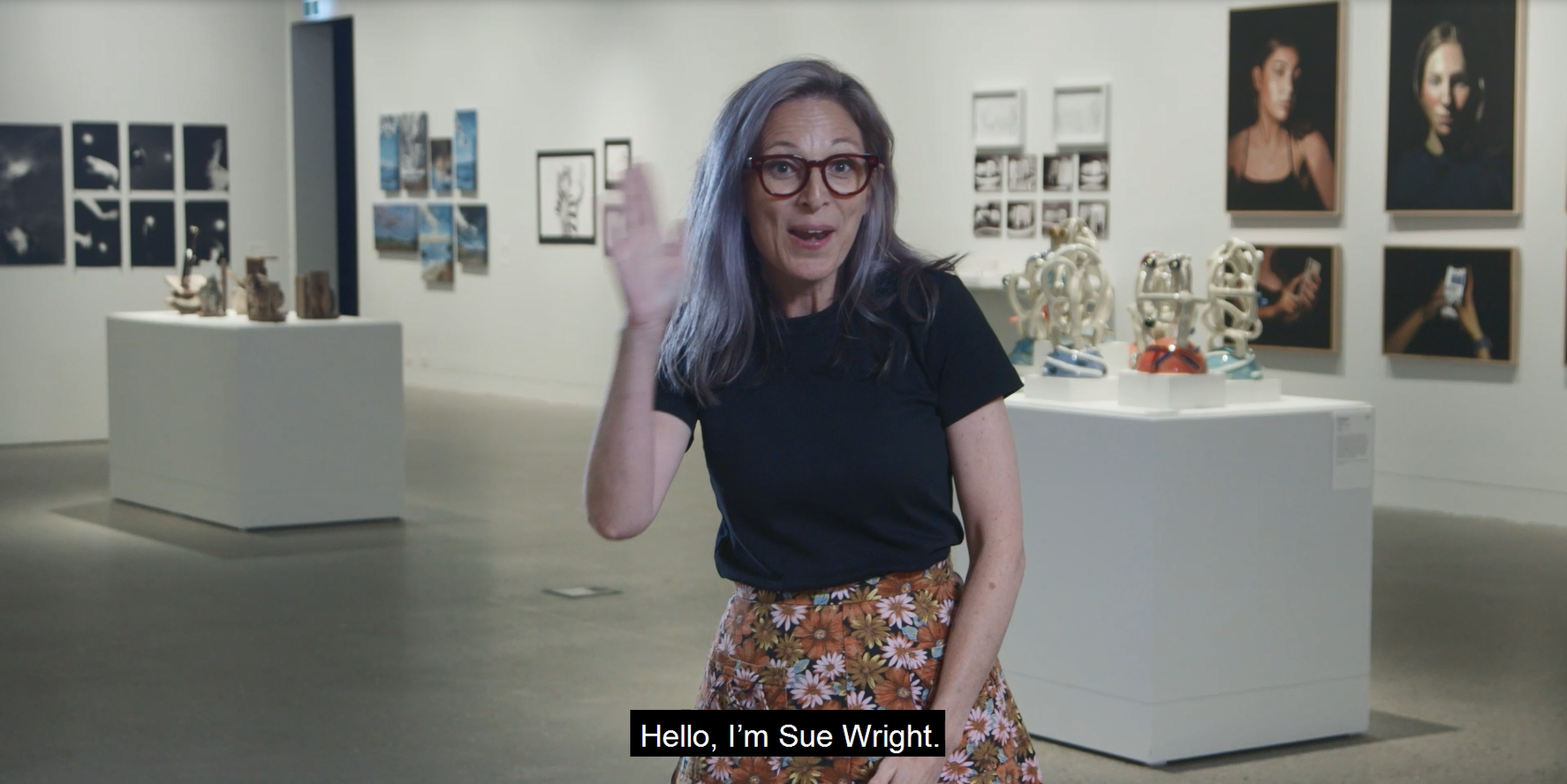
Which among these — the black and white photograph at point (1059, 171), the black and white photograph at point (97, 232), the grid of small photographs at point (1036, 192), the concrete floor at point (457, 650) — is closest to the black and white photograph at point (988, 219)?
the grid of small photographs at point (1036, 192)

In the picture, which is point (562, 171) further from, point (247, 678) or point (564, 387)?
point (247, 678)

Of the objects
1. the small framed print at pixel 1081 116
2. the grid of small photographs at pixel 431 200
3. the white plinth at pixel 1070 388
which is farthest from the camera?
the grid of small photographs at pixel 431 200

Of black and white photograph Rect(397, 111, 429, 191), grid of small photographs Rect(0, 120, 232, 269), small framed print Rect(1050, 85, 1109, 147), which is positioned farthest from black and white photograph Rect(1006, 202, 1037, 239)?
black and white photograph Rect(397, 111, 429, 191)

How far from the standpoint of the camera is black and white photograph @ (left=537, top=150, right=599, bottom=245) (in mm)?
18844

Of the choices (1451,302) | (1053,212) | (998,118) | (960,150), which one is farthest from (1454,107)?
(960,150)

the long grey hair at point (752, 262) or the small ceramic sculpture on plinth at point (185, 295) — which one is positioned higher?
the long grey hair at point (752, 262)

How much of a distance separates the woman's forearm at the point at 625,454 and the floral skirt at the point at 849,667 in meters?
0.19

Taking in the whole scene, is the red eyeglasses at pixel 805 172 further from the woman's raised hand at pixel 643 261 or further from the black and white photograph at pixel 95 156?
the black and white photograph at pixel 95 156

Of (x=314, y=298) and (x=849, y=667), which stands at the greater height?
(x=314, y=298)

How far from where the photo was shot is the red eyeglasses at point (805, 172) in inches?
88.5

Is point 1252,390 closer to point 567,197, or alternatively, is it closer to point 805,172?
point 805,172

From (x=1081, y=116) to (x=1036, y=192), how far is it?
749 mm

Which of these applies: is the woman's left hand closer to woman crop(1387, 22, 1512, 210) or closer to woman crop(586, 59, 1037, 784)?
woman crop(586, 59, 1037, 784)

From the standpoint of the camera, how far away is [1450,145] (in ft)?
37.4
